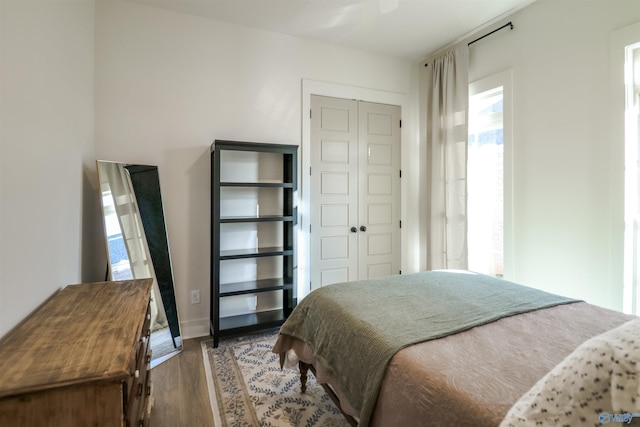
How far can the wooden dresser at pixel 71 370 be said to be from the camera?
32.7 inches

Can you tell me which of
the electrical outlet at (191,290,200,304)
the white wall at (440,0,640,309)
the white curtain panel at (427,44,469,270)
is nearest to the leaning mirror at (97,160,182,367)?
A: the electrical outlet at (191,290,200,304)

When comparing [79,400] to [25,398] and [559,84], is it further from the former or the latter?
[559,84]

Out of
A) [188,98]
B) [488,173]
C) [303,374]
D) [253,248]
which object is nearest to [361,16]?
[188,98]

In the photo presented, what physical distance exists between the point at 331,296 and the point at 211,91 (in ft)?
7.51

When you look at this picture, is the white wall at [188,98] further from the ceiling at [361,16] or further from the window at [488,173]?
the window at [488,173]

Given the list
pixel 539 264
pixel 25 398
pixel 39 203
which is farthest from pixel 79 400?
pixel 539 264

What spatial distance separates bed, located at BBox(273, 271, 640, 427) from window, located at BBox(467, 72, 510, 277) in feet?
4.40

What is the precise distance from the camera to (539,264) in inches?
104

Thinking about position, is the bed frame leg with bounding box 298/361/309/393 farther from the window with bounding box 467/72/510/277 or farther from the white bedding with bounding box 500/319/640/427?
the window with bounding box 467/72/510/277

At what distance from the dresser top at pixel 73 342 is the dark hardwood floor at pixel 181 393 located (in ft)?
2.58

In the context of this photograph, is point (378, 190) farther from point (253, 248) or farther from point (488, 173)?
point (253, 248)

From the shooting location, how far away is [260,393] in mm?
1995

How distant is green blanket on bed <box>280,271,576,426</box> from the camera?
1.26 m

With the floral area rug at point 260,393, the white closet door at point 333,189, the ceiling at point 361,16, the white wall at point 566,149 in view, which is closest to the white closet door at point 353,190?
the white closet door at point 333,189
